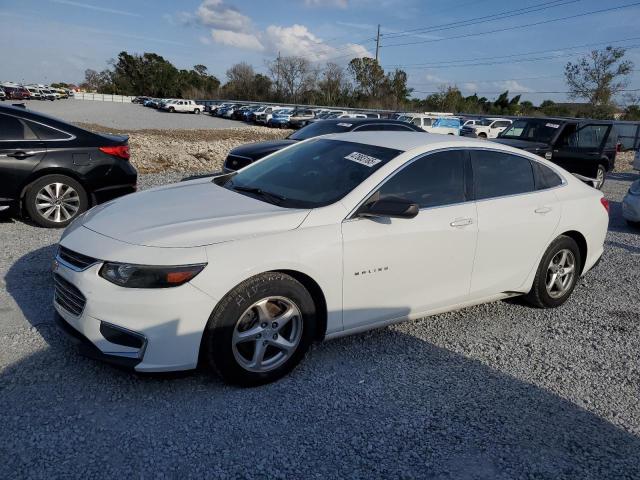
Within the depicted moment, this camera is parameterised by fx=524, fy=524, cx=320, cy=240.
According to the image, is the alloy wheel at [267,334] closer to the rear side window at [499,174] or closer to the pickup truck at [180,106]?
the rear side window at [499,174]

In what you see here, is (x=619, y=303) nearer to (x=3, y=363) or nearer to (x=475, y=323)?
(x=475, y=323)

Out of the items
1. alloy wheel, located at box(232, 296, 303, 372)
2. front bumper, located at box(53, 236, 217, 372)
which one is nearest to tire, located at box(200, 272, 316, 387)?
alloy wheel, located at box(232, 296, 303, 372)

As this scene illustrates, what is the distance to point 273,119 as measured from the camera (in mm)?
42812

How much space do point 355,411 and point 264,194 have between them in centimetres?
169

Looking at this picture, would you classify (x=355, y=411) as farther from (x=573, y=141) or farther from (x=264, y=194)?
(x=573, y=141)

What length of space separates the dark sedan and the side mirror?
214 inches

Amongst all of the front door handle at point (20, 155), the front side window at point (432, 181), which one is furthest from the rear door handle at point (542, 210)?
the front door handle at point (20, 155)

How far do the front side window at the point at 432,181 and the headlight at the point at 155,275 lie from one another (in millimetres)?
1442

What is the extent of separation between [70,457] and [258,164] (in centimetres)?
278

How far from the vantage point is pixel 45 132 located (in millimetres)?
6660

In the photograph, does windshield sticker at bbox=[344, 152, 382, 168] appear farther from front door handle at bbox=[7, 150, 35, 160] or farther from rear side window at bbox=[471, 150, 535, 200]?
front door handle at bbox=[7, 150, 35, 160]

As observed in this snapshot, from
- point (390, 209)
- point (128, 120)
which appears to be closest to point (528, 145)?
point (390, 209)

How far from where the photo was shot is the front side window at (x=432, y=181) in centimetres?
380

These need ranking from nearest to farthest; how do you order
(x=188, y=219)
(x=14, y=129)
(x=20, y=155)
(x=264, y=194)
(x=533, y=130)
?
(x=188, y=219), (x=264, y=194), (x=20, y=155), (x=14, y=129), (x=533, y=130)
